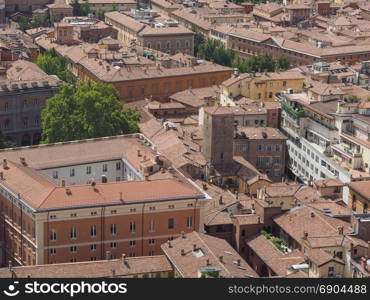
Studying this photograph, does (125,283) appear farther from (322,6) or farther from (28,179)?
(322,6)

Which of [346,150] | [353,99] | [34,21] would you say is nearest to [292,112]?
[353,99]

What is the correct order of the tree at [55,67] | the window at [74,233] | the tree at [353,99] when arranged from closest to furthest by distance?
the window at [74,233], the tree at [353,99], the tree at [55,67]

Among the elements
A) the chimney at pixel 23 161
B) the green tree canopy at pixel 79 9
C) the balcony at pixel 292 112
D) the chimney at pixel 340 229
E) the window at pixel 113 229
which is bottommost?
the green tree canopy at pixel 79 9

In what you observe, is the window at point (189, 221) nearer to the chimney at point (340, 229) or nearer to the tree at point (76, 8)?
the chimney at point (340, 229)

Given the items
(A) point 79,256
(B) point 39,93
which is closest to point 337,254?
(A) point 79,256

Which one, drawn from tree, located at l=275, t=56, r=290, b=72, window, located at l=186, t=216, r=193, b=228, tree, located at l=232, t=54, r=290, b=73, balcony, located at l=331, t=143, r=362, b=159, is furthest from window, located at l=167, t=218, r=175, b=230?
tree, located at l=275, t=56, r=290, b=72

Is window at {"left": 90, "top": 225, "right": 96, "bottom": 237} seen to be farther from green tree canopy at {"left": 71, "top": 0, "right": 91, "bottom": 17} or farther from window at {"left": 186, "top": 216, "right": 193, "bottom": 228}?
green tree canopy at {"left": 71, "top": 0, "right": 91, "bottom": 17}

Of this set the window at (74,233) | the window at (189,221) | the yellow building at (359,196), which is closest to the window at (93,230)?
the window at (74,233)
